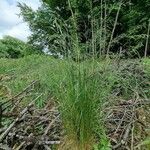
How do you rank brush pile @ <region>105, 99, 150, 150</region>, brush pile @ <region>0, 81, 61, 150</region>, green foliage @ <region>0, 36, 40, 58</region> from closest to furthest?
brush pile @ <region>0, 81, 61, 150</region>
brush pile @ <region>105, 99, 150, 150</region>
green foliage @ <region>0, 36, 40, 58</region>

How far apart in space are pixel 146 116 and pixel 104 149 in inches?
Result: 47.7

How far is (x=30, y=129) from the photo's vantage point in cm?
507

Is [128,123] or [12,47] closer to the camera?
[128,123]

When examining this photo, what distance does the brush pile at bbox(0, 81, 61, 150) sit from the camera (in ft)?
15.3

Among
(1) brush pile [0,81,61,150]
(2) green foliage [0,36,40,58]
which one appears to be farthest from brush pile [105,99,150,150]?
(2) green foliage [0,36,40,58]

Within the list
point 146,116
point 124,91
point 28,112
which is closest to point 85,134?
point 28,112

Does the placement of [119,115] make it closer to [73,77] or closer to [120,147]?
[120,147]

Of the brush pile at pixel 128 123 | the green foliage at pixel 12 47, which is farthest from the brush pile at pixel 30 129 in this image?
the green foliage at pixel 12 47

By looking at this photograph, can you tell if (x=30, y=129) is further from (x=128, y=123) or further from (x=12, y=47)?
(x=12, y=47)

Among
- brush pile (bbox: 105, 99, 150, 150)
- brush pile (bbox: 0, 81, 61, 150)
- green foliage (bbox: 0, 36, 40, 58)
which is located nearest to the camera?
brush pile (bbox: 0, 81, 61, 150)

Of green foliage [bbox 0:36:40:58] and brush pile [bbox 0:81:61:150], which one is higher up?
brush pile [bbox 0:81:61:150]

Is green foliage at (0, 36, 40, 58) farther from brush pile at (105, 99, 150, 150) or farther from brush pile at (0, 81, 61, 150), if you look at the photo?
brush pile at (0, 81, 61, 150)

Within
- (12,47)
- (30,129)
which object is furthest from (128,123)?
(12,47)

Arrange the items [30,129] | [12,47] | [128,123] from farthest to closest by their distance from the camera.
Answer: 1. [12,47]
2. [128,123]
3. [30,129]
